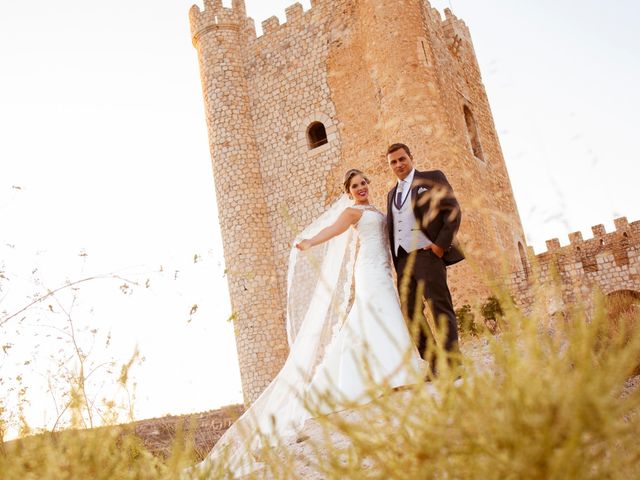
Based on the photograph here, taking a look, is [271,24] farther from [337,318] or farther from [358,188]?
[337,318]

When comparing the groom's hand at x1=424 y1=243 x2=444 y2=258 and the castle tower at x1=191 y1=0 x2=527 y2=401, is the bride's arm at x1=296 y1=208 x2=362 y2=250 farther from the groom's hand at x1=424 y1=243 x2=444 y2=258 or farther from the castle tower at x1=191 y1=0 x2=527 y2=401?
the castle tower at x1=191 y1=0 x2=527 y2=401

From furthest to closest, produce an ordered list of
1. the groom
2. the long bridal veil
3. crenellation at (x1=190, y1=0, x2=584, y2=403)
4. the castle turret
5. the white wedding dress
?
1. the castle turret
2. crenellation at (x1=190, y1=0, x2=584, y2=403)
3. the long bridal veil
4. the groom
5. the white wedding dress

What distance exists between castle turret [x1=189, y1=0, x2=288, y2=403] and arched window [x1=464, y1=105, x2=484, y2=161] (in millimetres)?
4485

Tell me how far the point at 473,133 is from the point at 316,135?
10.9 ft

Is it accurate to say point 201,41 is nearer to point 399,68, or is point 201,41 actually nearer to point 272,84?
point 272,84

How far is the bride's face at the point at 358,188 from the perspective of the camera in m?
4.84

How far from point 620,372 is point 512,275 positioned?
11.0 meters

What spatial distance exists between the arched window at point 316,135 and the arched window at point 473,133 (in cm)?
296

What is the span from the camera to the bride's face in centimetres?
484

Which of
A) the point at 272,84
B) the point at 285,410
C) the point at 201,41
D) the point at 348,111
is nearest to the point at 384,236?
the point at 285,410

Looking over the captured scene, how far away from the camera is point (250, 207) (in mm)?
13086

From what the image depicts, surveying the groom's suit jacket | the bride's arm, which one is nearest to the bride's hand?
the bride's arm

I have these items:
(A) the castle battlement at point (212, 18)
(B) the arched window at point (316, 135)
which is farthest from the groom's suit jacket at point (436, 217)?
(A) the castle battlement at point (212, 18)

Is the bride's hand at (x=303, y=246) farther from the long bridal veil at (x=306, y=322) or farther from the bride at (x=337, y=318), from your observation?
the long bridal veil at (x=306, y=322)
